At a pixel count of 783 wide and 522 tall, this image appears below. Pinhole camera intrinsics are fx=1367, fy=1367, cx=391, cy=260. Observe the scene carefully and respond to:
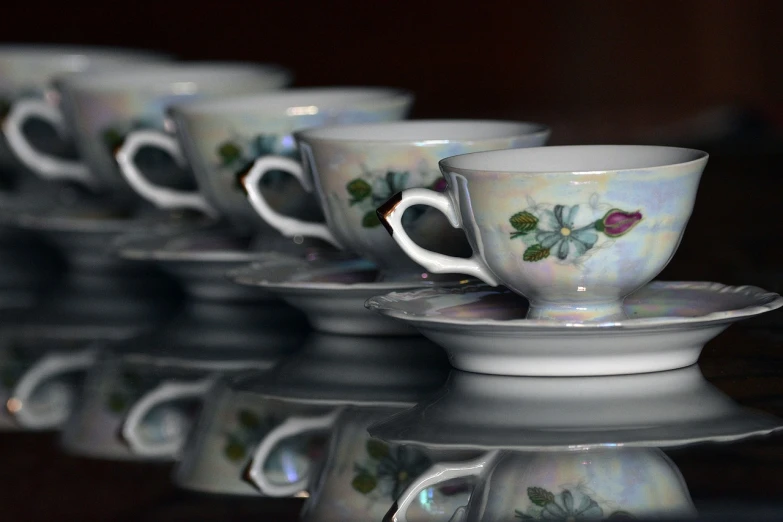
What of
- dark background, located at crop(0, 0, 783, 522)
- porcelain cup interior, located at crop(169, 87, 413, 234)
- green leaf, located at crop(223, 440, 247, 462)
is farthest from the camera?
dark background, located at crop(0, 0, 783, 522)

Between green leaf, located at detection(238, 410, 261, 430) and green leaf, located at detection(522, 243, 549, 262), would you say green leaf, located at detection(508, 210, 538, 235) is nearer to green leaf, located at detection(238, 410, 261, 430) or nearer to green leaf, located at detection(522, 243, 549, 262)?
green leaf, located at detection(522, 243, 549, 262)

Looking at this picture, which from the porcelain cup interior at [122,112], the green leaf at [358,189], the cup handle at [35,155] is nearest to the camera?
the green leaf at [358,189]

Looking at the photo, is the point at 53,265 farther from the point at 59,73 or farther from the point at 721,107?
the point at 721,107

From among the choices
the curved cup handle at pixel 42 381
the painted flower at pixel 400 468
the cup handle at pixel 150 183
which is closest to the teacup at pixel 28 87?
the cup handle at pixel 150 183

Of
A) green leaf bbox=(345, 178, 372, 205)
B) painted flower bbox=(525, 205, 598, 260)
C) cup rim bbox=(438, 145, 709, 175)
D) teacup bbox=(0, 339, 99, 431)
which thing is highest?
cup rim bbox=(438, 145, 709, 175)

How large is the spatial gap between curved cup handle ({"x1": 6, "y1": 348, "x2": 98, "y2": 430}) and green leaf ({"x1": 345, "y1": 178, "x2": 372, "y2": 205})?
0.19 metres

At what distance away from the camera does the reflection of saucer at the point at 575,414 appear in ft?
1.97

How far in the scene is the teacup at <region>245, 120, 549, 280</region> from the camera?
82 centimetres

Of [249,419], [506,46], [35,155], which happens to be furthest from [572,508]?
[506,46]

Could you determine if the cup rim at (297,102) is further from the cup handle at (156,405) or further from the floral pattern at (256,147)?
the cup handle at (156,405)

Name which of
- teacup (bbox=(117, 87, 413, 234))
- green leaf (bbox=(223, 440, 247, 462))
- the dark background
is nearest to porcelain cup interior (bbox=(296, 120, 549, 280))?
teacup (bbox=(117, 87, 413, 234))

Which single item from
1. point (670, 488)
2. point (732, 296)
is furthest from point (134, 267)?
point (670, 488)

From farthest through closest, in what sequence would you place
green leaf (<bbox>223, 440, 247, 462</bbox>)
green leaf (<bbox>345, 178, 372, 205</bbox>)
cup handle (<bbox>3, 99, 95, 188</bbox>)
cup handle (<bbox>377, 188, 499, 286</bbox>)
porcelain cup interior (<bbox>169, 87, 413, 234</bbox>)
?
1. cup handle (<bbox>3, 99, 95, 188</bbox>)
2. porcelain cup interior (<bbox>169, 87, 413, 234</bbox>)
3. green leaf (<bbox>345, 178, 372, 205</bbox>)
4. cup handle (<bbox>377, 188, 499, 286</bbox>)
5. green leaf (<bbox>223, 440, 247, 462</bbox>)

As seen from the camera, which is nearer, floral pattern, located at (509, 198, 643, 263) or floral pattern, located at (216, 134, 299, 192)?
floral pattern, located at (509, 198, 643, 263)
